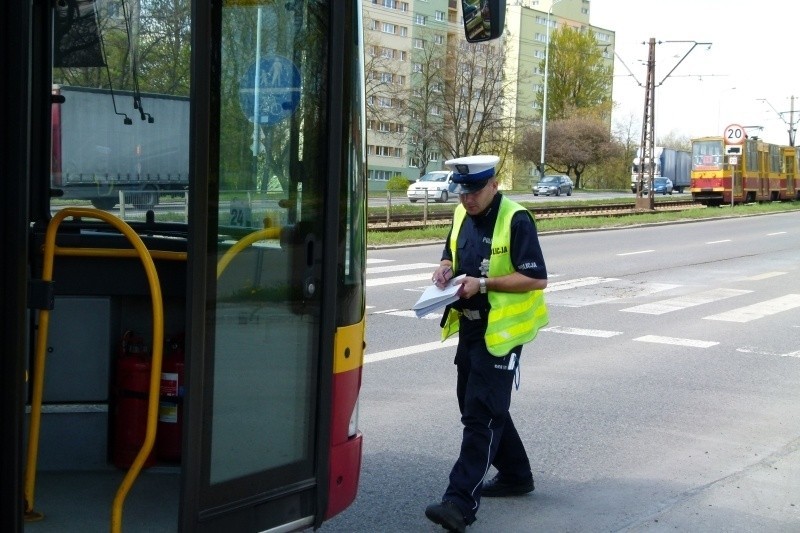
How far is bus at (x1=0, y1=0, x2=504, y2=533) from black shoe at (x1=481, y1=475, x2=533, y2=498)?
1.85m

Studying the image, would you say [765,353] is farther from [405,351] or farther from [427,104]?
[427,104]

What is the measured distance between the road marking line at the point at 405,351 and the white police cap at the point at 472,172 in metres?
4.89

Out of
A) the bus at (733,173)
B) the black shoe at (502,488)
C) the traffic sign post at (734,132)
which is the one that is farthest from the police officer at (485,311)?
the bus at (733,173)

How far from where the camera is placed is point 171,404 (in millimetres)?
4496

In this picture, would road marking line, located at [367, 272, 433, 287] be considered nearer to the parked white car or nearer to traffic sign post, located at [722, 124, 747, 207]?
traffic sign post, located at [722, 124, 747, 207]

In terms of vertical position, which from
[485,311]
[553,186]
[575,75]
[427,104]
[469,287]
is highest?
[575,75]

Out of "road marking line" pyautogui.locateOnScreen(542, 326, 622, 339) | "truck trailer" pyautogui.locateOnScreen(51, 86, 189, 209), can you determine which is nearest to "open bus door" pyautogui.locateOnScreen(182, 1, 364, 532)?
"truck trailer" pyautogui.locateOnScreen(51, 86, 189, 209)

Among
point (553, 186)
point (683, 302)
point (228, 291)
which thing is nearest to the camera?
point (228, 291)

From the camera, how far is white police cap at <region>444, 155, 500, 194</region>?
5.20 metres

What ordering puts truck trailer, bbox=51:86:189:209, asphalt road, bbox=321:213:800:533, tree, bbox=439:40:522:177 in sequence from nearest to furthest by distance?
1. truck trailer, bbox=51:86:189:209
2. asphalt road, bbox=321:213:800:533
3. tree, bbox=439:40:522:177

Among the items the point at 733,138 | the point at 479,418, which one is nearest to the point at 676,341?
the point at 479,418

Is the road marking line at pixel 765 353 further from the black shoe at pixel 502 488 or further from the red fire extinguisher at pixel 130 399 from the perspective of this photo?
the red fire extinguisher at pixel 130 399

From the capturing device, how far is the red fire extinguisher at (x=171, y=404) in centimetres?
444

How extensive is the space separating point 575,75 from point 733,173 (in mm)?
46111
